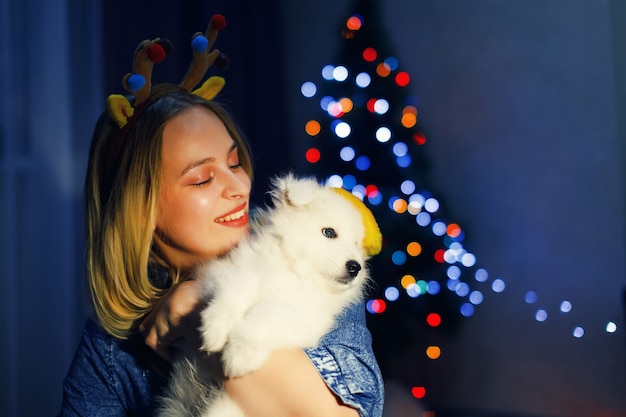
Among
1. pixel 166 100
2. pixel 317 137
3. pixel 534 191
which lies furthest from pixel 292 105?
pixel 166 100

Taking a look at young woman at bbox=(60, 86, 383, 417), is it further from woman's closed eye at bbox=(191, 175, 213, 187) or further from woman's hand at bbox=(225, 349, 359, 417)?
woman's hand at bbox=(225, 349, 359, 417)

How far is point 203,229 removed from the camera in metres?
1.52

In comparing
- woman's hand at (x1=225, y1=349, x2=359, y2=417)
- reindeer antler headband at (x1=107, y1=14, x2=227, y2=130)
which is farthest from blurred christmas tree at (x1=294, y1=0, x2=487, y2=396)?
woman's hand at (x1=225, y1=349, x2=359, y2=417)

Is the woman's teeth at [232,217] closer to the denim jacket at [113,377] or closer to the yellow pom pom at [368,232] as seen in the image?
the yellow pom pom at [368,232]

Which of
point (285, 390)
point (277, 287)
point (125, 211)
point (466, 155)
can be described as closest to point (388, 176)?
point (466, 155)

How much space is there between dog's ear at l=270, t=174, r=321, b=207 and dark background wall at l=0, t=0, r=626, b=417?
7.25 ft

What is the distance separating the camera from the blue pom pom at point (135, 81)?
158 centimetres

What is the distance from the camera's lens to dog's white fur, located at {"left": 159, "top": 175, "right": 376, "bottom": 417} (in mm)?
1164

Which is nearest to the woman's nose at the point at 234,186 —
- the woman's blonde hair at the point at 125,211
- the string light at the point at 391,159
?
the woman's blonde hair at the point at 125,211

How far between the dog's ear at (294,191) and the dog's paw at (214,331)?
380 mm

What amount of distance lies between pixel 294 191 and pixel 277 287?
252 mm

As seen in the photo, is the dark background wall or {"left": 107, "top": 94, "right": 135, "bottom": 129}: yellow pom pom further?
the dark background wall

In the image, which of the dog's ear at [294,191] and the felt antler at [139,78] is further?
the felt antler at [139,78]

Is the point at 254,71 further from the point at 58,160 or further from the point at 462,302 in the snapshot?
the point at 462,302
